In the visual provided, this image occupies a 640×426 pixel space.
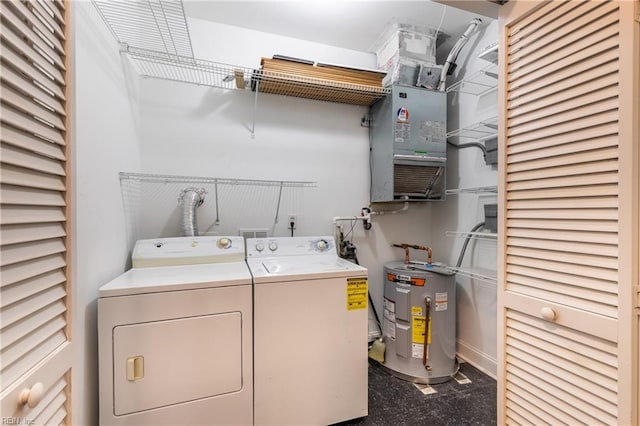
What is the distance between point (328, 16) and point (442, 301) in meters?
2.39

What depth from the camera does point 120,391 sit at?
49.5 inches

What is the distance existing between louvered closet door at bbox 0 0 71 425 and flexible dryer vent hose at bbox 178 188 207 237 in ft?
3.77

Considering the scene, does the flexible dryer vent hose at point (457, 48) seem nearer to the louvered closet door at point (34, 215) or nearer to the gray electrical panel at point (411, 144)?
the gray electrical panel at point (411, 144)

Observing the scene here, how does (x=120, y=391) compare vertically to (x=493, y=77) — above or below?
below

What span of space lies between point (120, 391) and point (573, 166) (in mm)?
2066

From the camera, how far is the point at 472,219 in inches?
89.7

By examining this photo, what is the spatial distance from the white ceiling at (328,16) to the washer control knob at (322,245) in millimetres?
1774

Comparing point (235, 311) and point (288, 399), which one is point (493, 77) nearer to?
point (235, 311)

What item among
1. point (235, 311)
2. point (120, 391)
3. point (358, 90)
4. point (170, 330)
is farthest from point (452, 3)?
point (120, 391)

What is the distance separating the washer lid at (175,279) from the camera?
1285 millimetres

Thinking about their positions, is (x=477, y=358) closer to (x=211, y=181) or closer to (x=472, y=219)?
(x=472, y=219)

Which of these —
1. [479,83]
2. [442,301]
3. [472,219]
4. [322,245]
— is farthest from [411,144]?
[442,301]

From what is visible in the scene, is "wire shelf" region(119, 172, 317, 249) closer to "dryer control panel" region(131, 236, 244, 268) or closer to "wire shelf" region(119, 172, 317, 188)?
"wire shelf" region(119, 172, 317, 188)

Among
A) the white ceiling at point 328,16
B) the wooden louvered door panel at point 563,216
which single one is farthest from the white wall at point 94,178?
the wooden louvered door panel at point 563,216
